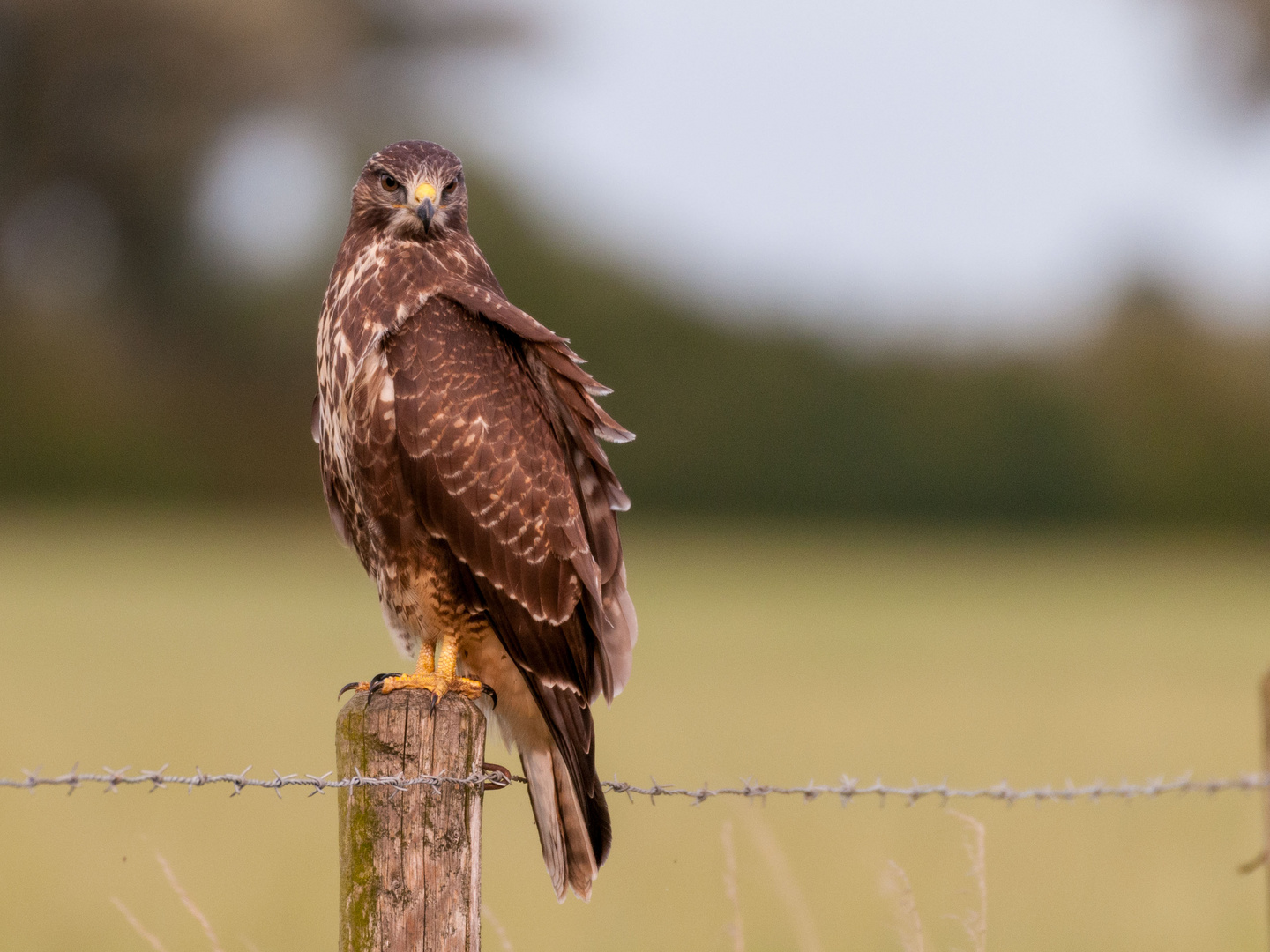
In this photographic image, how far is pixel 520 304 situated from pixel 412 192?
1016 inches

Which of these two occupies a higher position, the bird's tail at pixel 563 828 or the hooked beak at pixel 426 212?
the hooked beak at pixel 426 212

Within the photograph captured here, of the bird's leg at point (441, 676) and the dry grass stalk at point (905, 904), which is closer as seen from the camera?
the dry grass stalk at point (905, 904)

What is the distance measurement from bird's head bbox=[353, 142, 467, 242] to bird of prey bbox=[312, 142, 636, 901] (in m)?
0.19

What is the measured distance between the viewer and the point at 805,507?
98.4 feet

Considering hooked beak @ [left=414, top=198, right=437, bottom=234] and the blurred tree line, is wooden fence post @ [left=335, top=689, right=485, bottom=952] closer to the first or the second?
hooked beak @ [left=414, top=198, right=437, bottom=234]

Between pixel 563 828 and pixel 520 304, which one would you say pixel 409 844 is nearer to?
pixel 563 828

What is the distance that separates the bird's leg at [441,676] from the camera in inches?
134

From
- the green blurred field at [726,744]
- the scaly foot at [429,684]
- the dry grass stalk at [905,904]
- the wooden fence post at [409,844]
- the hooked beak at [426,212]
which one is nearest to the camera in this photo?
the wooden fence post at [409,844]

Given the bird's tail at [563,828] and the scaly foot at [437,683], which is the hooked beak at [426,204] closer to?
the scaly foot at [437,683]

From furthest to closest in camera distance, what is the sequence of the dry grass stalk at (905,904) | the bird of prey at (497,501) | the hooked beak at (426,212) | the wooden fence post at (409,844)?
the hooked beak at (426,212) → the bird of prey at (497,501) → the dry grass stalk at (905,904) → the wooden fence post at (409,844)

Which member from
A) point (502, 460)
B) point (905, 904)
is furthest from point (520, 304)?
point (905, 904)

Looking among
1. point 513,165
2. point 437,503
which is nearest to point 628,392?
point 513,165

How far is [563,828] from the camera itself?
3.44 metres

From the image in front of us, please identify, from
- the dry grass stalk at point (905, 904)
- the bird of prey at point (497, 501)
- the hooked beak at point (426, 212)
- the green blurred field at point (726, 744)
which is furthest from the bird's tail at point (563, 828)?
the hooked beak at point (426, 212)
